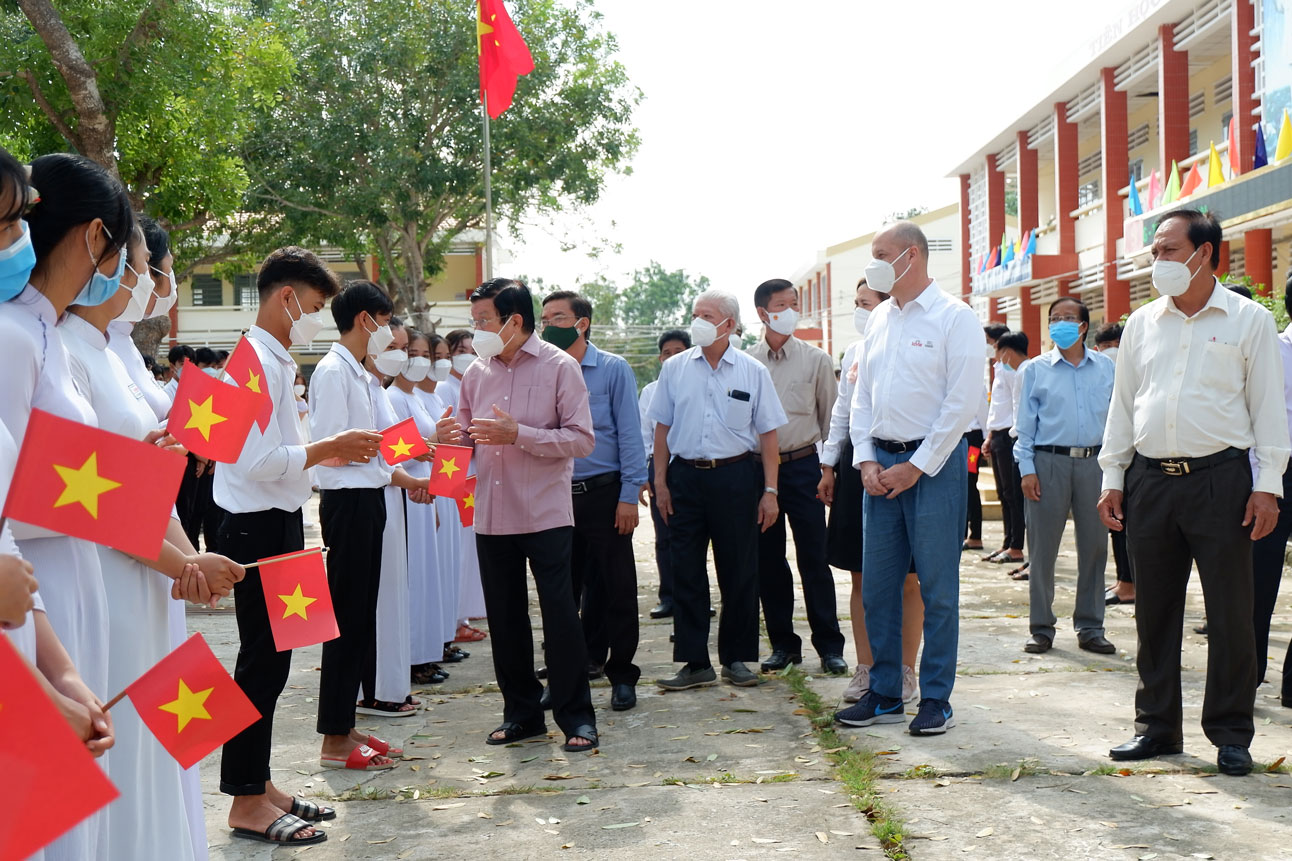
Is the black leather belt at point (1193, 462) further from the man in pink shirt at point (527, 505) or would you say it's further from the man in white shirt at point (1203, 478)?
the man in pink shirt at point (527, 505)

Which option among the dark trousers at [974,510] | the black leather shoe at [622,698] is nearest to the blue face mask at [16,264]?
the black leather shoe at [622,698]

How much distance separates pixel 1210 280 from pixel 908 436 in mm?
1327

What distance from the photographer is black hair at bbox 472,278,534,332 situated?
5359 millimetres

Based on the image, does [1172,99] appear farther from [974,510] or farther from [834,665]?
[834,665]

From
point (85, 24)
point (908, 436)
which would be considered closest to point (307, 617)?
point (908, 436)

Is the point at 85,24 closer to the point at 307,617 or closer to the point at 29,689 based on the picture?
the point at 307,617

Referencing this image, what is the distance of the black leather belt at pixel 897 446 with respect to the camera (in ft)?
17.3

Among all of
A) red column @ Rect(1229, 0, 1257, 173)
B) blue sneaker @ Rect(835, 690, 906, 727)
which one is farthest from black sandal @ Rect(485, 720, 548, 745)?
red column @ Rect(1229, 0, 1257, 173)

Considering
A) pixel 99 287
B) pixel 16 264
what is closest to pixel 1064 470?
pixel 99 287

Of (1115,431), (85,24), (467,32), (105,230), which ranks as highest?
(467,32)

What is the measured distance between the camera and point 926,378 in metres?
5.25

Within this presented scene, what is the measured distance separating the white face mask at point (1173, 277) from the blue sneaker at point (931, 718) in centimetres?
192

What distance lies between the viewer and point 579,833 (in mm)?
4070

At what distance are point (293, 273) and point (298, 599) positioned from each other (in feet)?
4.34
